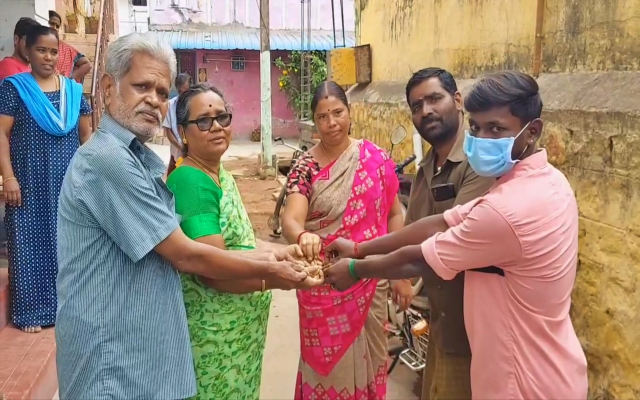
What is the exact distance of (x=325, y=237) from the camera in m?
3.09

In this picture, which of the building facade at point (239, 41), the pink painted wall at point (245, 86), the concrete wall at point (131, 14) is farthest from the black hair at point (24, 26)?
the concrete wall at point (131, 14)

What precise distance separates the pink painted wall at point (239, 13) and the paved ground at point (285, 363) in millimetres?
20594

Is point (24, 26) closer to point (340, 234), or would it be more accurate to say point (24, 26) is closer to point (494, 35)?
point (340, 234)

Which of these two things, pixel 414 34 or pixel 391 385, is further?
pixel 414 34

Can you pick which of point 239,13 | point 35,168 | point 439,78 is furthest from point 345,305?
point 239,13

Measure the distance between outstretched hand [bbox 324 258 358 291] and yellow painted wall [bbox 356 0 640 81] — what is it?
1776mm

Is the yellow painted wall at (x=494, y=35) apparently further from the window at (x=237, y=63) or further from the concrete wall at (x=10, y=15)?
the window at (x=237, y=63)

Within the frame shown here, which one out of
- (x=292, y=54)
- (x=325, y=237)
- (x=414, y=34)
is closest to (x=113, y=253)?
(x=325, y=237)

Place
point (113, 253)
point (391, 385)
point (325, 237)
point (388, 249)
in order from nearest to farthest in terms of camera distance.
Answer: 1. point (113, 253)
2. point (388, 249)
3. point (325, 237)
4. point (391, 385)

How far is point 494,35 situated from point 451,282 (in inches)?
117

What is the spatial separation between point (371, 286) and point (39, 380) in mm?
2010

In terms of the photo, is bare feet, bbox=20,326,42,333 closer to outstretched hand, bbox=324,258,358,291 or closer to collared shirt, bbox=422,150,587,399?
outstretched hand, bbox=324,258,358,291

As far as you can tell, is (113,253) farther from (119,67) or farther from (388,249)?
(388,249)

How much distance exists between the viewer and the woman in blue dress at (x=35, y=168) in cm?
371
